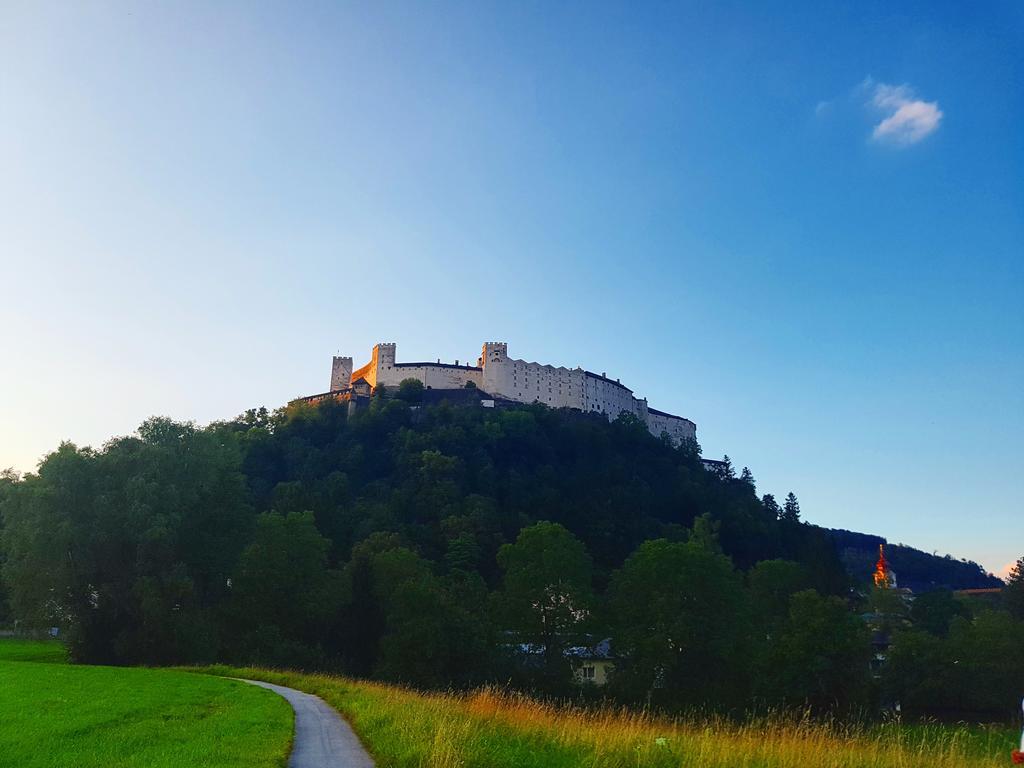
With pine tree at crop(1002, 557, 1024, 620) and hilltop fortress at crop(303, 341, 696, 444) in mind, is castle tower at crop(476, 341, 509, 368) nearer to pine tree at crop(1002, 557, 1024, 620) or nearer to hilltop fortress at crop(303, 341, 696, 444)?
hilltop fortress at crop(303, 341, 696, 444)

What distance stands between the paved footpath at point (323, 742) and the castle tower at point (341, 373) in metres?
141

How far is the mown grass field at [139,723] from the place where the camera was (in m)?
11.3

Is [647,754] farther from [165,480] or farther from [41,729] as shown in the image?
[165,480]

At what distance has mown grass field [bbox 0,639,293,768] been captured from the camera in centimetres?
1134

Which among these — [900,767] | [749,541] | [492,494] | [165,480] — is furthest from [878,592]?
[900,767]

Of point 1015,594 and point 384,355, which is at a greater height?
point 384,355

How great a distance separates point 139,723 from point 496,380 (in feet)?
425

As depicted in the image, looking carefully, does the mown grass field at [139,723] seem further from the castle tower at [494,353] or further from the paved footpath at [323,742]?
the castle tower at [494,353]

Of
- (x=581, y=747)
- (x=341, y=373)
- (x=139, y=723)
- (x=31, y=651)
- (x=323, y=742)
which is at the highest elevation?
(x=341, y=373)

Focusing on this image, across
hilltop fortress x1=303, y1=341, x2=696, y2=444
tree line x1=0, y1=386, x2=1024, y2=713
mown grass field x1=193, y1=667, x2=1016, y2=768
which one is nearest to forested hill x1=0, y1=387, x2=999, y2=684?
tree line x1=0, y1=386, x2=1024, y2=713

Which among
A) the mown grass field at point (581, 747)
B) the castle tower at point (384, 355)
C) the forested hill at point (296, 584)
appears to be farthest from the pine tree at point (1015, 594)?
the castle tower at point (384, 355)

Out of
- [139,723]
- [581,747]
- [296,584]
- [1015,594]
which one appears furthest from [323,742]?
[1015,594]

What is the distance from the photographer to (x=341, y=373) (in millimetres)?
157375

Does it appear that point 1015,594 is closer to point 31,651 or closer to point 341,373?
point 31,651
